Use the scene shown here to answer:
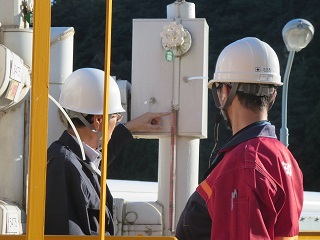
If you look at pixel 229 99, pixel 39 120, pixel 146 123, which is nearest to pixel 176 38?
pixel 146 123

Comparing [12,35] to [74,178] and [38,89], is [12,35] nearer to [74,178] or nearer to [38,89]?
[74,178]

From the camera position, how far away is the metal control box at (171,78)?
5977mm

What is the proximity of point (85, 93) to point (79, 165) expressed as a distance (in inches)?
22.2

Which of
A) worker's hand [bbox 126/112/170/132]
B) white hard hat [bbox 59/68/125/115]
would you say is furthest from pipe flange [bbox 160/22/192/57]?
white hard hat [bbox 59/68/125/115]

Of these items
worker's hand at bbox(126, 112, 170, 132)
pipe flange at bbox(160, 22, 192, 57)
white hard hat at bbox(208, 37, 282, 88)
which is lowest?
worker's hand at bbox(126, 112, 170, 132)

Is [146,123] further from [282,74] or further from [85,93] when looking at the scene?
[282,74]

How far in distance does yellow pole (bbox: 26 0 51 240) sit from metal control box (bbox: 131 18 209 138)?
10.6 feet

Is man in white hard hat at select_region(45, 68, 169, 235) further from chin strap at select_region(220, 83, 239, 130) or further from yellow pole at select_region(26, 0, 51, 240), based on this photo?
yellow pole at select_region(26, 0, 51, 240)

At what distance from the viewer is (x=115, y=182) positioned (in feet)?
28.8

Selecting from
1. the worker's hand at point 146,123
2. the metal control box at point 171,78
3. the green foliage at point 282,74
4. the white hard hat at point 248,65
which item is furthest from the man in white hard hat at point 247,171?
the green foliage at point 282,74

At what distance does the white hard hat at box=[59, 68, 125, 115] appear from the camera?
483 cm

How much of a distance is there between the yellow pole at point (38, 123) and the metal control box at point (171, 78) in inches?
→ 127


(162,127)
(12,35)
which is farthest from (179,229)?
(162,127)

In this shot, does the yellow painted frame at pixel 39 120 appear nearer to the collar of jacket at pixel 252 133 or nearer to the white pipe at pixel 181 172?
the collar of jacket at pixel 252 133
